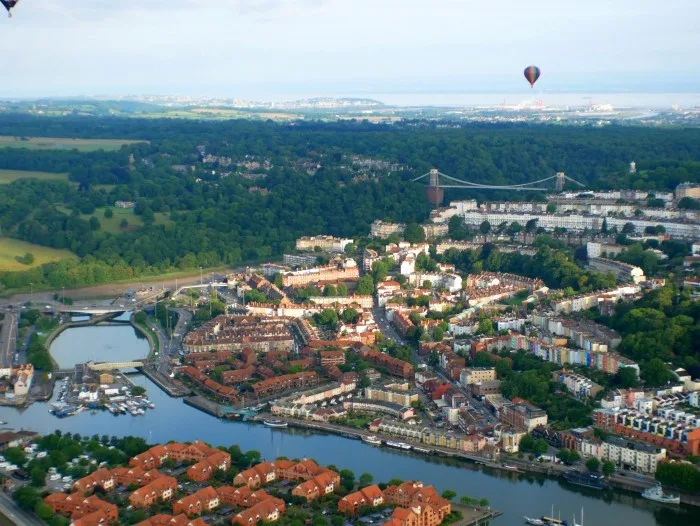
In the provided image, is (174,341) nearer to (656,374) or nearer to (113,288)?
(113,288)

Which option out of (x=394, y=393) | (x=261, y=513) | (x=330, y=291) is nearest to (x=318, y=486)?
(x=261, y=513)

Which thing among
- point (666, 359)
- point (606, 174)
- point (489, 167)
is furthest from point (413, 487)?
point (489, 167)

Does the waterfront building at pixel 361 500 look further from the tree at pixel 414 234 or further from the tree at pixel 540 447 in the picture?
the tree at pixel 414 234

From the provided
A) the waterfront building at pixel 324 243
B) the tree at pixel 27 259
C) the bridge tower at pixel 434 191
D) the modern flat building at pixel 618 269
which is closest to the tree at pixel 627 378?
the modern flat building at pixel 618 269

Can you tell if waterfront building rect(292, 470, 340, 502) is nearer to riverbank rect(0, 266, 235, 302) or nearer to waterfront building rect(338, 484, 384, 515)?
waterfront building rect(338, 484, 384, 515)

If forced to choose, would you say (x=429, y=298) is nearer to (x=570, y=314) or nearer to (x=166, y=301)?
(x=570, y=314)

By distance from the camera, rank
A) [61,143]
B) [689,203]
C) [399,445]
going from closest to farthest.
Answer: [399,445], [689,203], [61,143]

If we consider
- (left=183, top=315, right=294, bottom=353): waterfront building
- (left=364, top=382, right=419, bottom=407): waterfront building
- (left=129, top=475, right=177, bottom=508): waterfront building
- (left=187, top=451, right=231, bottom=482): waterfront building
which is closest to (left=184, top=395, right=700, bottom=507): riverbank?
(left=364, top=382, right=419, bottom=407): waterfront building
